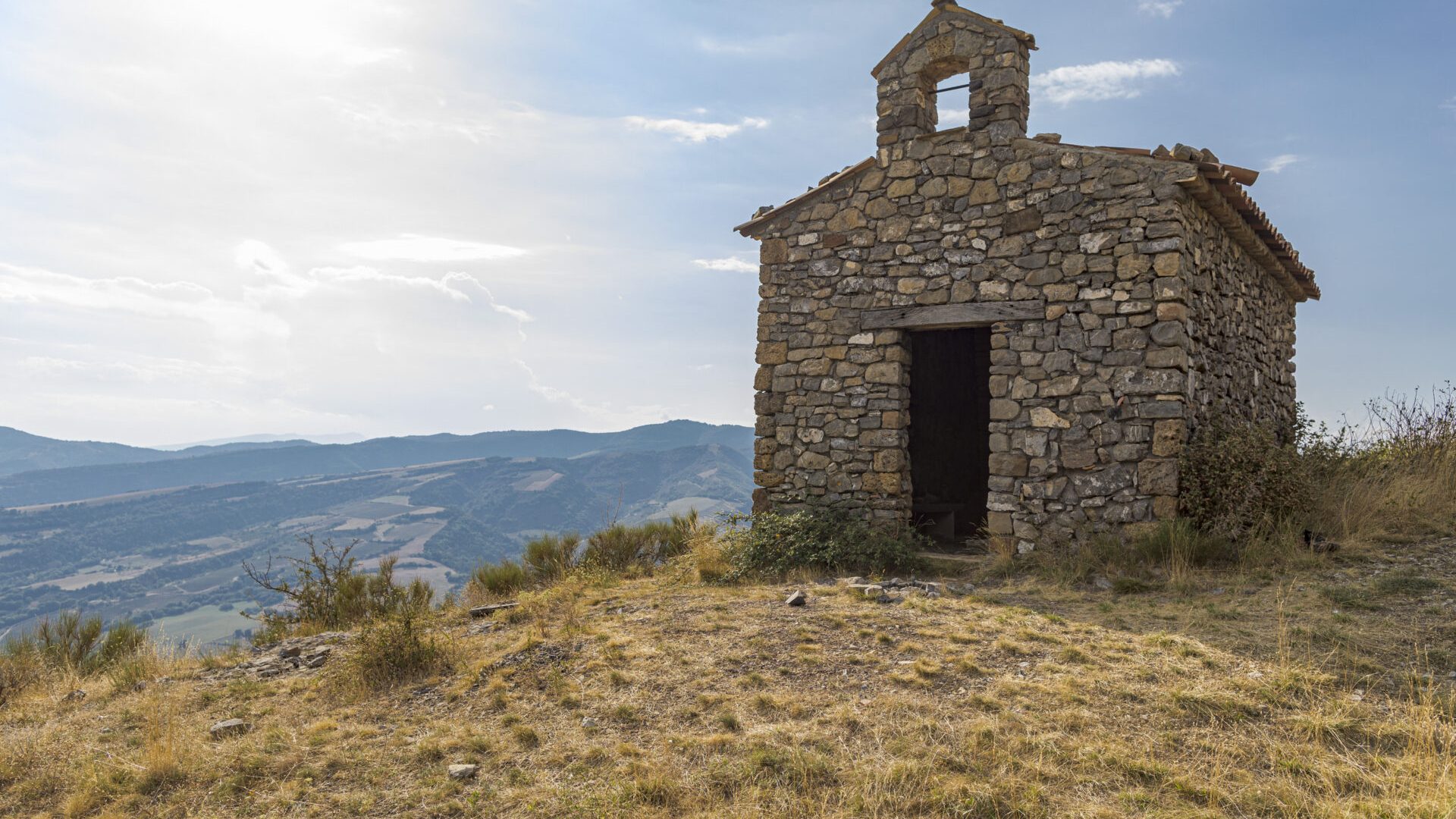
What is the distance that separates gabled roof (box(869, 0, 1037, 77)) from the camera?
28.4 ft

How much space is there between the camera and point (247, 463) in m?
177

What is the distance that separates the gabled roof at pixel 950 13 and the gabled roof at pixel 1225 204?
1.14 meters

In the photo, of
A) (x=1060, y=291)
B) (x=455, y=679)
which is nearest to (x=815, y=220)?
(x=1060, y=291)

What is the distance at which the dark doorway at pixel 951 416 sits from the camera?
1213 cm

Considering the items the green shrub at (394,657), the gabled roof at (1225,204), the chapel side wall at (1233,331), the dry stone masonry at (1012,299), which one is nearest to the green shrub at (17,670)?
the green shrub at (394,657)

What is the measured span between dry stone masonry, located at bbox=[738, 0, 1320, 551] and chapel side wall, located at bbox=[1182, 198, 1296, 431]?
0.04m

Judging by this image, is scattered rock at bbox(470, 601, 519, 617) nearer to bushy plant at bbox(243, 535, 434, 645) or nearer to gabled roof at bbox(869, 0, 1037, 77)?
bushy plant at bbox(243, 535, 434, 645)

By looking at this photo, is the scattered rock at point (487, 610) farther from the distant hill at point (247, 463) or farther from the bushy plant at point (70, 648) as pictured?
the distant hill at point (247, 463)

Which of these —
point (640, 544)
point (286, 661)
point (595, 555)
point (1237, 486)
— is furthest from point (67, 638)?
point (1237, 486)

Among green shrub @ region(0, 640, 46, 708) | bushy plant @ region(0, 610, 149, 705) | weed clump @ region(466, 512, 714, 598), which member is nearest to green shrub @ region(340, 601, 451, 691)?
bushy plant @ region(0, 610, 149, 705)

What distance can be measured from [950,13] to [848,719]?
311 inches

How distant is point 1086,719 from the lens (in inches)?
159

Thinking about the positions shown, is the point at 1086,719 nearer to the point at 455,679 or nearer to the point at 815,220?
the point at 455,679

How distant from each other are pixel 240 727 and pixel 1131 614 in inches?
243
